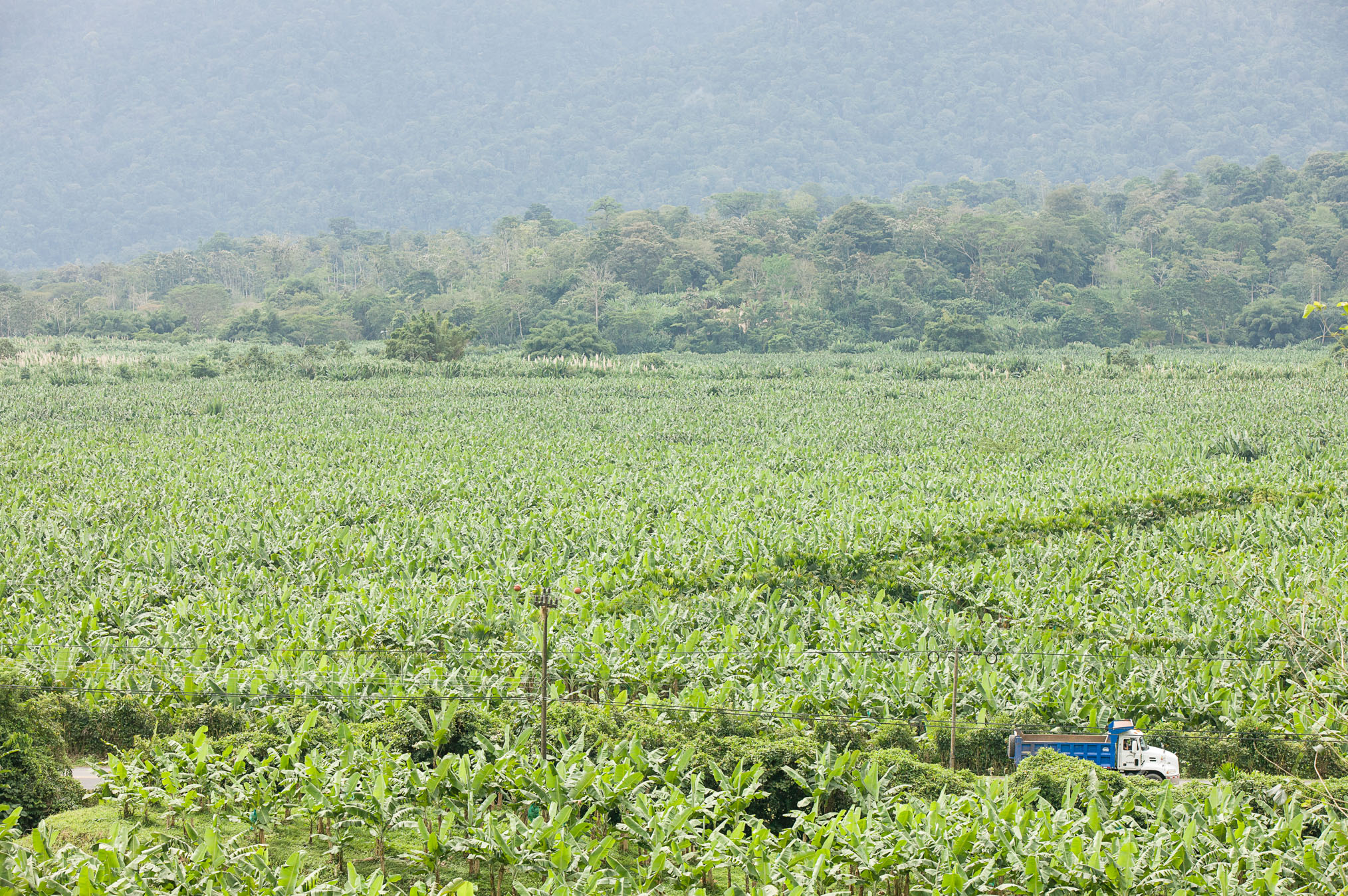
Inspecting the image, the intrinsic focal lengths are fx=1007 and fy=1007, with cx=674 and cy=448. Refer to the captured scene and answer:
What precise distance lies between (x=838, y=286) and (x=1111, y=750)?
243 feet

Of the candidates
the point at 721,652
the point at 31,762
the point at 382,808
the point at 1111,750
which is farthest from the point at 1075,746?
the point at 31,762

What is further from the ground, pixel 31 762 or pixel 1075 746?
pixel 31 762

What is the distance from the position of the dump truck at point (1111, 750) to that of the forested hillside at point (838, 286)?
2095 inches

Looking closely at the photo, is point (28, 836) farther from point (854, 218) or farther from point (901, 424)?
point (854, 218)

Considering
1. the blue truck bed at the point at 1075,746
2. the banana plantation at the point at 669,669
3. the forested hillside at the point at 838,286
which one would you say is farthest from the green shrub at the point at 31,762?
the forested hillside at the point at 838,286

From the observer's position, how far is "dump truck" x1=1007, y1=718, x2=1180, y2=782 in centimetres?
938

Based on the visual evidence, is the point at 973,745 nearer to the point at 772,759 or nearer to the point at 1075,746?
the point at 1075,746

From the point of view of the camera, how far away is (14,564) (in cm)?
1480

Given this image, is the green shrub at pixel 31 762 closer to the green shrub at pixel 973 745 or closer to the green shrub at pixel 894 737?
the green shrub at pixel 894 737

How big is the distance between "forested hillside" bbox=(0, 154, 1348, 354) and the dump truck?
5322 centimetres

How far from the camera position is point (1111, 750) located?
955cm

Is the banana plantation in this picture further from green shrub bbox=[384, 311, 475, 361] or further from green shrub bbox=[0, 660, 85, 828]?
green shrub bbox=[384, 311, 475, 361]

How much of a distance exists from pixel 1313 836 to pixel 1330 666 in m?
3.15

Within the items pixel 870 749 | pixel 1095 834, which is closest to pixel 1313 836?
pixel 1095 834
